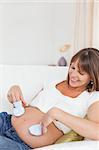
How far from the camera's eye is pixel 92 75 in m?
1.25

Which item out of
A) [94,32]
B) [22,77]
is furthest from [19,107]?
[94,32]

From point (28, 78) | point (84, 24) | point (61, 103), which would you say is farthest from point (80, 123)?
point (84, 24)

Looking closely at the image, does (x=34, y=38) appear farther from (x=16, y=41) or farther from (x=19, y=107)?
(x=19, y=107)

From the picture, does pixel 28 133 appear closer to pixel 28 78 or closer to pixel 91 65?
pixel 91 65

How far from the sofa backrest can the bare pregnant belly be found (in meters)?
0.50

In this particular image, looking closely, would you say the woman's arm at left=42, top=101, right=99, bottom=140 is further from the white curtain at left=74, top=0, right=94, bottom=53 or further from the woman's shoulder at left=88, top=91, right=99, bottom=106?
the white curtain at left=74, top=0, right=94, bottom=53

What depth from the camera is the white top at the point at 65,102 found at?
4.06 feet

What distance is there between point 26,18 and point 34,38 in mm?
224

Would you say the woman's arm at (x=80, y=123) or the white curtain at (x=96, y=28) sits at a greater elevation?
the white curtain at (x=96, y=28)

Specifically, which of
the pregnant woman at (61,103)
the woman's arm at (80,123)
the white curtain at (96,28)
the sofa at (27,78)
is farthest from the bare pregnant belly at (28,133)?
the white curtain at (96,28)

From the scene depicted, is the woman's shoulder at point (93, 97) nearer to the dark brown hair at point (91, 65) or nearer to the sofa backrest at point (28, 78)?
the dark brown hair at point (91, 65)

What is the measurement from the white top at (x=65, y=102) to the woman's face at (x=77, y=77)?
0.05 m

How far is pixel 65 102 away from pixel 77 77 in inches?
5.2

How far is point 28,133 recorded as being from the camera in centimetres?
125
